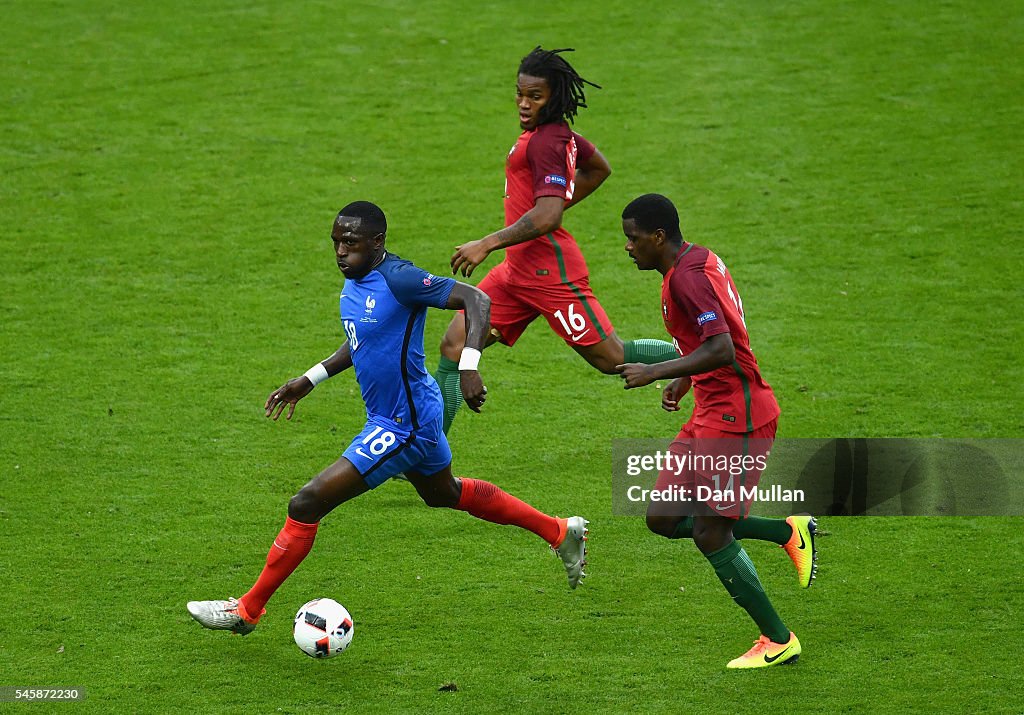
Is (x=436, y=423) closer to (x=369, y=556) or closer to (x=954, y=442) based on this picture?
(x=369, y=556)

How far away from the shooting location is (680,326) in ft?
22.1

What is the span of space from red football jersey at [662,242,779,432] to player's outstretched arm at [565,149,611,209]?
6.93 feet

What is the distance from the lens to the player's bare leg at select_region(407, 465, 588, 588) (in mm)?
7328

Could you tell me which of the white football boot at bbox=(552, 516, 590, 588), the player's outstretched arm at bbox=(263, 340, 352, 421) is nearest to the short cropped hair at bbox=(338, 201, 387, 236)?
the player's outstretched arm at bbox=(263, 340, 352, 421)

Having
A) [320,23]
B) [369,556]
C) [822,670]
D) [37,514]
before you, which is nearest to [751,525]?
[822,670]

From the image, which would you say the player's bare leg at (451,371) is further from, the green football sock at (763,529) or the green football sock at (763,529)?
the green football sock at (763,529)

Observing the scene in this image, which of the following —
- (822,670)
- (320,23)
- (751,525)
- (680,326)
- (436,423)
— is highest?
(320,23)

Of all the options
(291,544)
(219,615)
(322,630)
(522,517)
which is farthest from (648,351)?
(219,615)

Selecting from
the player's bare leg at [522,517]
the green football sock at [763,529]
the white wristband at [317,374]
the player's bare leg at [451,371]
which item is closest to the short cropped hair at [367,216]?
the white wristband at [317,374]

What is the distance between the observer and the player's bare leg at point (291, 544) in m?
6.70

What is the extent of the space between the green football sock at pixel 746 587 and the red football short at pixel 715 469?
0.21m

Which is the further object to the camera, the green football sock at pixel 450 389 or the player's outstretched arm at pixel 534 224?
the green football sock at pixel 450 389

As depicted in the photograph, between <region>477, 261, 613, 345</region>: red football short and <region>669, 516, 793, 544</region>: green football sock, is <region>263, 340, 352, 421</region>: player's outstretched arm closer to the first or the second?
<region>477, 261, 613, 345</region>: red football short

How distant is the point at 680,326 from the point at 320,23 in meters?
11.5
